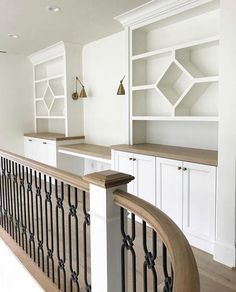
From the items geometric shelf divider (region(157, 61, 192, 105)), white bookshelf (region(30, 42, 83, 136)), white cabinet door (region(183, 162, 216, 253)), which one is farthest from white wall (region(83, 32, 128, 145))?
white cabinet door (region(183, 162, 216, 253))

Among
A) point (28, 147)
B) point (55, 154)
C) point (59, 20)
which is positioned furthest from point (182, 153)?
point (28, 147)

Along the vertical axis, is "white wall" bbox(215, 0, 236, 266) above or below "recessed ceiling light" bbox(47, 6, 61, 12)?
below

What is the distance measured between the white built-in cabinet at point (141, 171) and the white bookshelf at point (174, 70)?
0.37 m

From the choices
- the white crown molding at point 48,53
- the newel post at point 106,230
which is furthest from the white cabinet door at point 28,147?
the newel post at point 106,230

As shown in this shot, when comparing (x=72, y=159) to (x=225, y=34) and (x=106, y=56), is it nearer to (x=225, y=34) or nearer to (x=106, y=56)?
(x=106, y=56)

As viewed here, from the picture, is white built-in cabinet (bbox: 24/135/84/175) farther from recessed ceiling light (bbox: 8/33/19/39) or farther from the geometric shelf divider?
the geometric shelf divider

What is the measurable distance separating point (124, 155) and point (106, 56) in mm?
1917

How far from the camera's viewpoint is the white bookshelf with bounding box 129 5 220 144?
3070 mm

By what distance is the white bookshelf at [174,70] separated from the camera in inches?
121

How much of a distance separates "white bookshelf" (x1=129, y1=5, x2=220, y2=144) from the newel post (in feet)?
5.84

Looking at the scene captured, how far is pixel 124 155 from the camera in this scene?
354 centimetres

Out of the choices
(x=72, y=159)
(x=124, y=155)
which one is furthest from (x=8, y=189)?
(x=72, y=159)

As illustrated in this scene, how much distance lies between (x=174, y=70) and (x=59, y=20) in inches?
64.9

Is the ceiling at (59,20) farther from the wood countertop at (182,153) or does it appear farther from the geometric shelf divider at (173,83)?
the wood countertop at (182,153)
